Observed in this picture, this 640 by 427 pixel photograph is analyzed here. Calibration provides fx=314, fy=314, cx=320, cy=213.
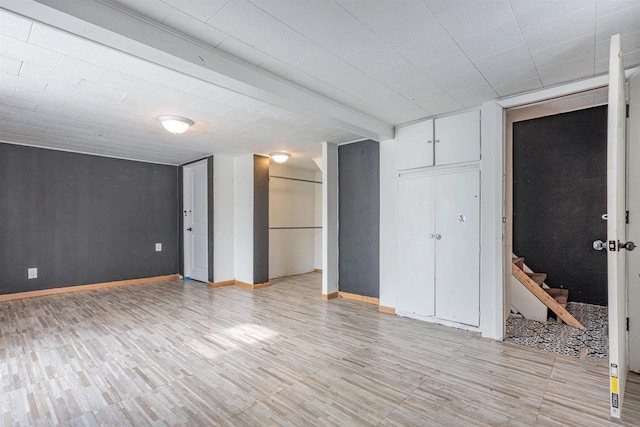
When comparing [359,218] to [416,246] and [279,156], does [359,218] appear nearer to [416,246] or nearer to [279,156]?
[416,246]

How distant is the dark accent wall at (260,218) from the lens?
5.48 metres

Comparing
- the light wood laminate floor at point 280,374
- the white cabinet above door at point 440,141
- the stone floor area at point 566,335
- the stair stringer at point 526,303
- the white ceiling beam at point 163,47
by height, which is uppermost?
the white ceiling beam at point 163,47

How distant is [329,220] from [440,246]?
171 centimetres

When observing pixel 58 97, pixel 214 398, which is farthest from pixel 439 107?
pixel 58 97

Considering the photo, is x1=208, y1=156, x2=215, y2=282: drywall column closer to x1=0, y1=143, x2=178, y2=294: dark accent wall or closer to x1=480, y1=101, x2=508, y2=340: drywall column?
x1=0, y1=143, x2=178, y2=294: dark accent wall

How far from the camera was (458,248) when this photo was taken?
341 cm

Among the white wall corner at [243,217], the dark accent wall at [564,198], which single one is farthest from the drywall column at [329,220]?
the dark accent wall at [564,198]

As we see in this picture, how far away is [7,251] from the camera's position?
4.68 m

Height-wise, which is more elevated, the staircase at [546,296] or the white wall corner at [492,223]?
the white wall corner at [492,223]

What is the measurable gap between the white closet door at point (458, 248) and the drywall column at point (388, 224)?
574mm

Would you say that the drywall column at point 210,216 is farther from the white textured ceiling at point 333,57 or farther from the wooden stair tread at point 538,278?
the wooden stair tread at point 538,278

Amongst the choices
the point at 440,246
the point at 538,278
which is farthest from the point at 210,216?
the point at 538,278

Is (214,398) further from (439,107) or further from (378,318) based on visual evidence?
(439,107)

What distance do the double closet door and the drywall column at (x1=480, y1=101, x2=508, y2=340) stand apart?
0.08 m
